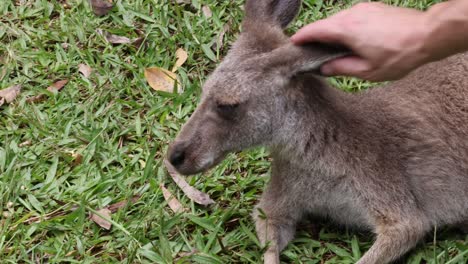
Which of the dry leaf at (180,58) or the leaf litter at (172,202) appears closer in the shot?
the leaf litter at (172,202)

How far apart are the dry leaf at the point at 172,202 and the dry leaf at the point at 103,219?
1.09 ft

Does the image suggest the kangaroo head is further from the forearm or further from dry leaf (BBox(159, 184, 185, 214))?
the forearm

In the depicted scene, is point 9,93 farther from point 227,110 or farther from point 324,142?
point 324,142

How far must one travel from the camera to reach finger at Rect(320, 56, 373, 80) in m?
3.35

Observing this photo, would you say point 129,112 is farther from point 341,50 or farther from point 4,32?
point 341,50

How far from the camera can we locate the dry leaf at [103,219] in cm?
441

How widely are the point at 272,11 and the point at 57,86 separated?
193cm

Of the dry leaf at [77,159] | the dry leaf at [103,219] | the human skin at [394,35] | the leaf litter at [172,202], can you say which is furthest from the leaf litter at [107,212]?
the human skin at [394,35]

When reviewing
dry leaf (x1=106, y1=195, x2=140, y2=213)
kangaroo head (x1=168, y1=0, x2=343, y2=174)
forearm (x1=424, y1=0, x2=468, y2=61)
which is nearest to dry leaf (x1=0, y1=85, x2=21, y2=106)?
dry leaf (x1=106, y1=195, x2=140, y2=213)

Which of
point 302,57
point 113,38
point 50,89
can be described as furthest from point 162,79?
point 302,57

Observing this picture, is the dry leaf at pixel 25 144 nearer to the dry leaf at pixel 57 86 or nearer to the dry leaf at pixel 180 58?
the dry leaf at pixel 57 86

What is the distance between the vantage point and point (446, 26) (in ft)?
10.5

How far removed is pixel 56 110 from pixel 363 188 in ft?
7.26

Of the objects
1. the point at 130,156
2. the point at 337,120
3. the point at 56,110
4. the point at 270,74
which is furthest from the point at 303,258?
the point at 56,110
